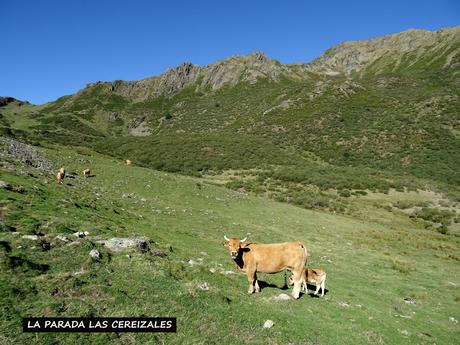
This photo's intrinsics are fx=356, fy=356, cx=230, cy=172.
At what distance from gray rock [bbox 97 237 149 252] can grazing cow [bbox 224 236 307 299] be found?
324cm

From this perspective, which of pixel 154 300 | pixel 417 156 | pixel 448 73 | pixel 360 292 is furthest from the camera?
pixel 448 73

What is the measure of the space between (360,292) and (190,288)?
932cm

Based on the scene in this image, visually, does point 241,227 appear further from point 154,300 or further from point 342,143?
point 342,143

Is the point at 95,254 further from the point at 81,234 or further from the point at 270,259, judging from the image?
the point at 270,259

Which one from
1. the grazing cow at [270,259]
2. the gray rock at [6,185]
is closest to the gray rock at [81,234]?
the grazing cow at [270,259]

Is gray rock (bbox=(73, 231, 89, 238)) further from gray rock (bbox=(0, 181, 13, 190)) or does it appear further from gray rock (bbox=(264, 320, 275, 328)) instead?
gray rock (bbox=(264, 320, 275, 328))

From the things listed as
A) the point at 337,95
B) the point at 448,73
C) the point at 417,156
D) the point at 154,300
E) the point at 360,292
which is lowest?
the point at 360,292

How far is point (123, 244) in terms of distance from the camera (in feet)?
42.4

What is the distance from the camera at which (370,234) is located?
32.9 meters

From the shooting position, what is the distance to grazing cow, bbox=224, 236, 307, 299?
12750 mm

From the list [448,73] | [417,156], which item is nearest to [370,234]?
[417,156]

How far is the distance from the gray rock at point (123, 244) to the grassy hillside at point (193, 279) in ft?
1.96

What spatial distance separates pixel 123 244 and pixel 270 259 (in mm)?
5371

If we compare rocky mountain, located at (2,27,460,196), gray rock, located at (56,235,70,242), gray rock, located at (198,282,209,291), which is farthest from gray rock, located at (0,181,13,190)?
rocky mountain, located at (2,27,460,196)
